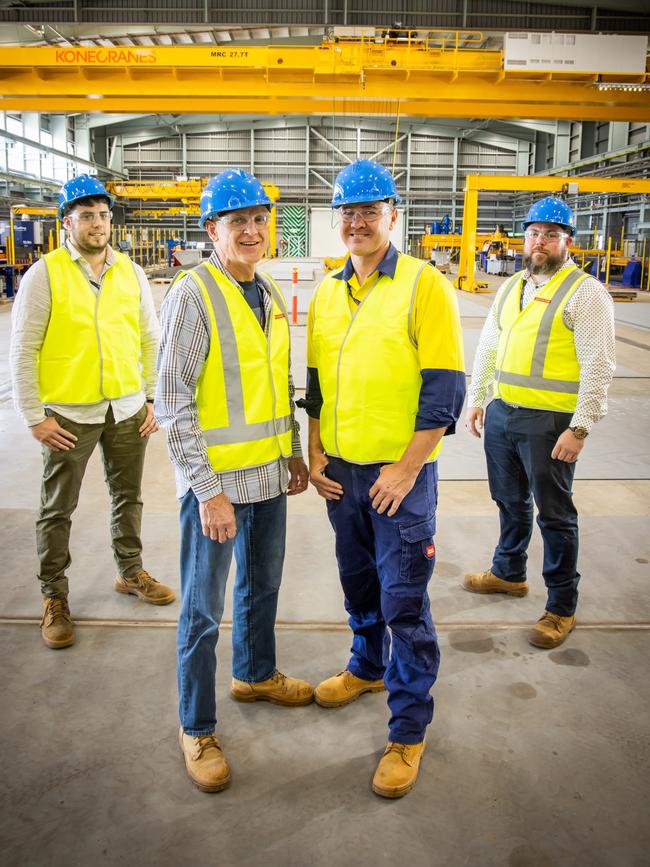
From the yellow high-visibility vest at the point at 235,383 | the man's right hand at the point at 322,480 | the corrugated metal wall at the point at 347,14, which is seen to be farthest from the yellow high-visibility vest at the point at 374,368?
the corrugated metal wall at the point at 347,14

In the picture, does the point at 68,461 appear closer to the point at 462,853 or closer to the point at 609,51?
the point at 462,853

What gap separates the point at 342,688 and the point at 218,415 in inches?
47.2

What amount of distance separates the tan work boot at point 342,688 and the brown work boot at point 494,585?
0.98 meters

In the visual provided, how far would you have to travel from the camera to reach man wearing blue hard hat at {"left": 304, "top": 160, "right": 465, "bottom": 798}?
2201 millimetres

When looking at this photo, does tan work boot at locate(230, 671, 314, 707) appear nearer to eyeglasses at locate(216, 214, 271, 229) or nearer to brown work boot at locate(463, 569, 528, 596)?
brown work boot at locate(463, 569, 528, 596)

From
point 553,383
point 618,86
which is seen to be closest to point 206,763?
point 553,383

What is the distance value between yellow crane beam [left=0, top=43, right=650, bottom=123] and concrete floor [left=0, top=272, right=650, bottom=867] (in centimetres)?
1061

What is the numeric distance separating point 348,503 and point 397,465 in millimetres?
298

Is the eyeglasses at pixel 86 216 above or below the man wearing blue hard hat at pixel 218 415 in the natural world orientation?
above

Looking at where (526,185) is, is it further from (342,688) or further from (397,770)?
(397,770)

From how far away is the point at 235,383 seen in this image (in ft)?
7.35

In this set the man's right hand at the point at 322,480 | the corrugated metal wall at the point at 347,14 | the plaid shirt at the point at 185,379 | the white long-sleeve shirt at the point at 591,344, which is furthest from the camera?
the corrugated metal wall at the point at 347,14

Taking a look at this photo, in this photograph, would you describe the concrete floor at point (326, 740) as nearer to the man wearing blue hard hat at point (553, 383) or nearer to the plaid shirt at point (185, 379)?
the man wearing blue hard hat at point (553, 383)

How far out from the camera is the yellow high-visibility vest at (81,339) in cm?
304
